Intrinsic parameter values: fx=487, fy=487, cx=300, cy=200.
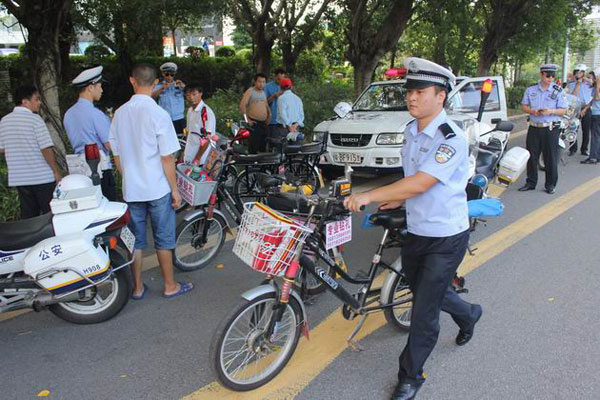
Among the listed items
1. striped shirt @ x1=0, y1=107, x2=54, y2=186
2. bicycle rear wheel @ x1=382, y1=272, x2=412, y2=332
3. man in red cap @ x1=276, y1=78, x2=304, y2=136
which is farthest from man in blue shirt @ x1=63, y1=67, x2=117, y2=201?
man in red cap @ x1=276, y1=78, x2=304, y2=136

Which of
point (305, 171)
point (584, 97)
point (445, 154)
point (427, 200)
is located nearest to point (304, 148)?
point (305, 171)

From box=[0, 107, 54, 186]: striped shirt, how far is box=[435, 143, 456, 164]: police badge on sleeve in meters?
3.71

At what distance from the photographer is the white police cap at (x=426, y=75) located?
2.46m

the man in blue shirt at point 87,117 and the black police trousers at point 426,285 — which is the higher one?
the man in blue shirt at point 87,117

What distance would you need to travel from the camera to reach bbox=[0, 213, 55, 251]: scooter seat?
3.44 m

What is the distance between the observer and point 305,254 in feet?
9.75

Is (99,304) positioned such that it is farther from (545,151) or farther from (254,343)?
(545,151)

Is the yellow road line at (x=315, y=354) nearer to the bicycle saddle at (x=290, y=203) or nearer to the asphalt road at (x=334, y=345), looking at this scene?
the asphalt road at (x=334, y=345)

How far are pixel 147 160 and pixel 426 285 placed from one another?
234 cm

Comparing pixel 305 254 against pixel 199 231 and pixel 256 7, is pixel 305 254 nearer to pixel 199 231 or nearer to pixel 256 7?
pixel 199 231

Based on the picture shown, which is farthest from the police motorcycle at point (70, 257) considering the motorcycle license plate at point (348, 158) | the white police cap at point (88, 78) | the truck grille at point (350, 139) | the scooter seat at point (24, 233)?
the truck grille at point (350, 139)

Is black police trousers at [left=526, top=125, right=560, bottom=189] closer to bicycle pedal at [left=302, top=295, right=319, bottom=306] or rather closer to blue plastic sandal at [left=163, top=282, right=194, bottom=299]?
bicycle pedal at [left=302, top=295, right=319, bottom=306]

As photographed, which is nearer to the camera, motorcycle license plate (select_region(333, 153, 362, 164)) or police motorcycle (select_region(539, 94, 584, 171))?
motorcycle license plate (select_region(333, 153, 362, 164))

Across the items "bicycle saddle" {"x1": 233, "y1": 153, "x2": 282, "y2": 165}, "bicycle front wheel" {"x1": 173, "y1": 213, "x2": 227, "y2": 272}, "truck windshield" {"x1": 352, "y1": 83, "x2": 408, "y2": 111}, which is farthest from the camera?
"truck windshield" {"x1": 352, "y1": 83, "x2": 408, "y2": 111}
